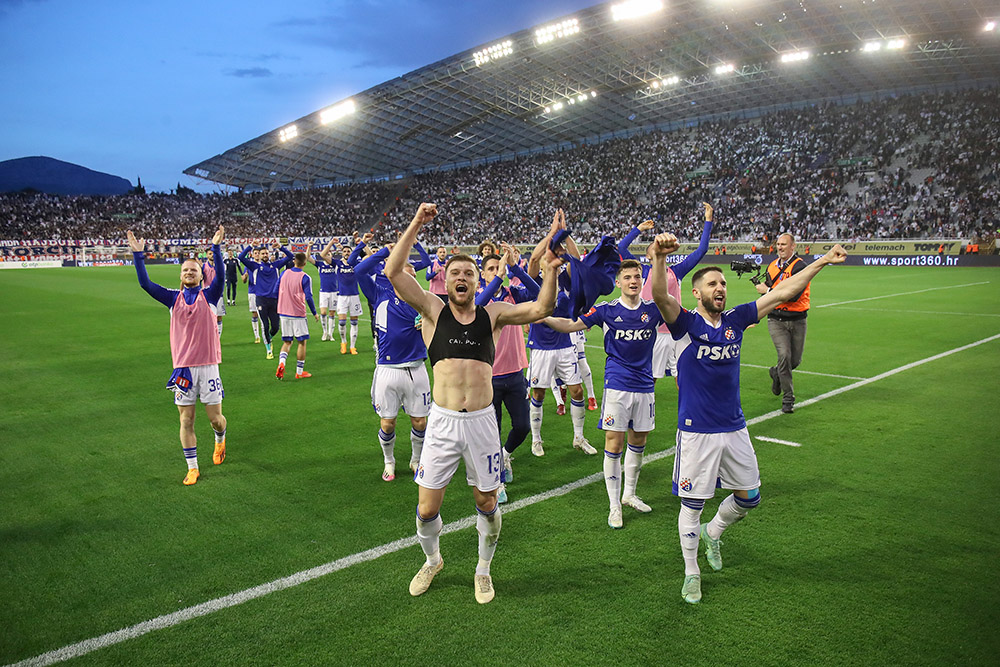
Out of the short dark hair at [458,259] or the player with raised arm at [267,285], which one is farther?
the player with raised arm at [267,285]

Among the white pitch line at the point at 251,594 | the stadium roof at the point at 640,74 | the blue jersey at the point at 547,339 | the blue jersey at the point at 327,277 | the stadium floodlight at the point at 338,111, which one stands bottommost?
the white pitch line at the point at 251,594

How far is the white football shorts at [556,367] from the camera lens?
7727 mm

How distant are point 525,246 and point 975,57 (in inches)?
1355

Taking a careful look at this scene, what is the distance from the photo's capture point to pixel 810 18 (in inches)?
1476

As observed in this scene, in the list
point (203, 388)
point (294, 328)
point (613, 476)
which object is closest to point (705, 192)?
point (294, 328)

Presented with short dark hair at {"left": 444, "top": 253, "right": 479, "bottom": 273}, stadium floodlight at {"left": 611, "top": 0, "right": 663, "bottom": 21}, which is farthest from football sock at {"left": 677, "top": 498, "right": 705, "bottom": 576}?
stadium floodlight at {"left": 611, "top": 0, "right": 663, "bottom": 21}

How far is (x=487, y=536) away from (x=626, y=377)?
2093mm

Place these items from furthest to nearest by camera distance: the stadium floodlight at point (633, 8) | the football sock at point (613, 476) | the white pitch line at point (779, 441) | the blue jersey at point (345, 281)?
the stadium floodlight at point (633, 8)
the blue jersey at point (345, 281)
the white pitch line at point (779, 441)
the football sock at point (613, 476)

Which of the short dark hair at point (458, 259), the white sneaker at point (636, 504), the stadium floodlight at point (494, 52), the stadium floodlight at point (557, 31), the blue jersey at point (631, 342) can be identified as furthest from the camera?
the stadium floodlight at point (494, 52)

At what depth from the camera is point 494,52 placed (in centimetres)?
4312

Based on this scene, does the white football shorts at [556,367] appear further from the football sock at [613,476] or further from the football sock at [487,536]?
the football sock at [487,536]

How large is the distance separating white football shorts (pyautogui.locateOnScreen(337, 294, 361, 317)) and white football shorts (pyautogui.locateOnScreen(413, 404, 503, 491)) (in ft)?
36.5

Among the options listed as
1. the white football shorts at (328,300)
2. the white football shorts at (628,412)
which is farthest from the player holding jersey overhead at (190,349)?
the white football shorts at (328,300)

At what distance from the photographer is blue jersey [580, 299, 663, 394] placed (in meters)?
5.82
